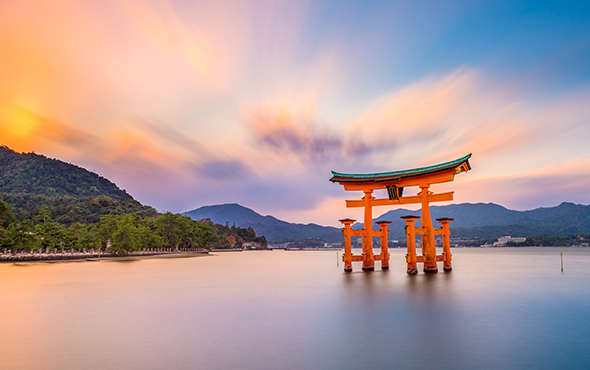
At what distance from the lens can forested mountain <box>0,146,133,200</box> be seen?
156625 millimetres

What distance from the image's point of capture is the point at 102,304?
1554 centimetres

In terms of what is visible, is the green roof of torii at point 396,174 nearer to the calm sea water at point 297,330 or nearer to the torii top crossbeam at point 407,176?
the torii top crossbeam at point 407,176

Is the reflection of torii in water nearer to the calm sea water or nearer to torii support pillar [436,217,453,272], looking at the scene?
torii support pillar [436,217,453,272]

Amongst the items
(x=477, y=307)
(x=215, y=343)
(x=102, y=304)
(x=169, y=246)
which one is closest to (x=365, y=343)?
(x=215, y=343)

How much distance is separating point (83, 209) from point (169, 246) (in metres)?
43.7

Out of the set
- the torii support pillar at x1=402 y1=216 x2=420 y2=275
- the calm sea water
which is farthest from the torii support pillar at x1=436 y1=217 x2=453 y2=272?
the calm sea water

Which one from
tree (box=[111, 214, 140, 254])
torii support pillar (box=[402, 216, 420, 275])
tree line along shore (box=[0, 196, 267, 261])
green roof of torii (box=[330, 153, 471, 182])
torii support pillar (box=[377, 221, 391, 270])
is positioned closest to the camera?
green roof of torii (box=[330, 153, 471, 182])

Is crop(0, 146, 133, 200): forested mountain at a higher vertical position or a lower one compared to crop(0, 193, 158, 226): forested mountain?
higher

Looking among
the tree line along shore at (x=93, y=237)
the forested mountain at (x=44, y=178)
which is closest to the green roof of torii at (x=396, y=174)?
the tree line along shore at (x=93, y=237)

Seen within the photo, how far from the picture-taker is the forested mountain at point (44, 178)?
156625mm

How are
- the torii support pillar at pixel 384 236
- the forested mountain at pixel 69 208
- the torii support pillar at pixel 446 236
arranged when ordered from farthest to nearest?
the forested mountain at pixel 69 208 → the torii support pillar at pixel 384 236 → the torii support pillar at pixel 446 236

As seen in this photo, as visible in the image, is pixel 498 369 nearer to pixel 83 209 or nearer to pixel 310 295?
pixel 310 295

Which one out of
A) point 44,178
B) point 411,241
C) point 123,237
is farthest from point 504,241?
point 44,178

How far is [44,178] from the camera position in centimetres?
16525
